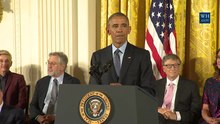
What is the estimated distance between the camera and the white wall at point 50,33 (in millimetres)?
4410

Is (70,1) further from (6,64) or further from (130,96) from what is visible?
(130,96)

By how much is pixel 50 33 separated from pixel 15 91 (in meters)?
0.78

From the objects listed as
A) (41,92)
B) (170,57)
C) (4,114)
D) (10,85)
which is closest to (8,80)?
(10,85)

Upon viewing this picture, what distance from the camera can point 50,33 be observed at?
4.48 meters

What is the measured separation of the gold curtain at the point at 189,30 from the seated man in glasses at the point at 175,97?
20.9 inches

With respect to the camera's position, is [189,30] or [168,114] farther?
[189,30]

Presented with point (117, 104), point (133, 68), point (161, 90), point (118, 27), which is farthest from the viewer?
point (161, 90)

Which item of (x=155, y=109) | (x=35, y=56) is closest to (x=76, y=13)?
(x=35, y=56)

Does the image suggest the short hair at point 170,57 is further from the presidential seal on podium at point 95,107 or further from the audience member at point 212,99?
the presidential seal on podium at point 95,107

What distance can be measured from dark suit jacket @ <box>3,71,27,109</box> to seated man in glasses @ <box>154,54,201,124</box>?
1.53 meters

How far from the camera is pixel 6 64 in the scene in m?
4.35

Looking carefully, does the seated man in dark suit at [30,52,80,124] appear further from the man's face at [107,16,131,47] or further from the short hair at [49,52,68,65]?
the man's face at [107,16,131,47]

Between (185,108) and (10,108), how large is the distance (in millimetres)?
1635

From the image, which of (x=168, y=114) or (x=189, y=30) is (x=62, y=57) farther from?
(x=189, y=30)
